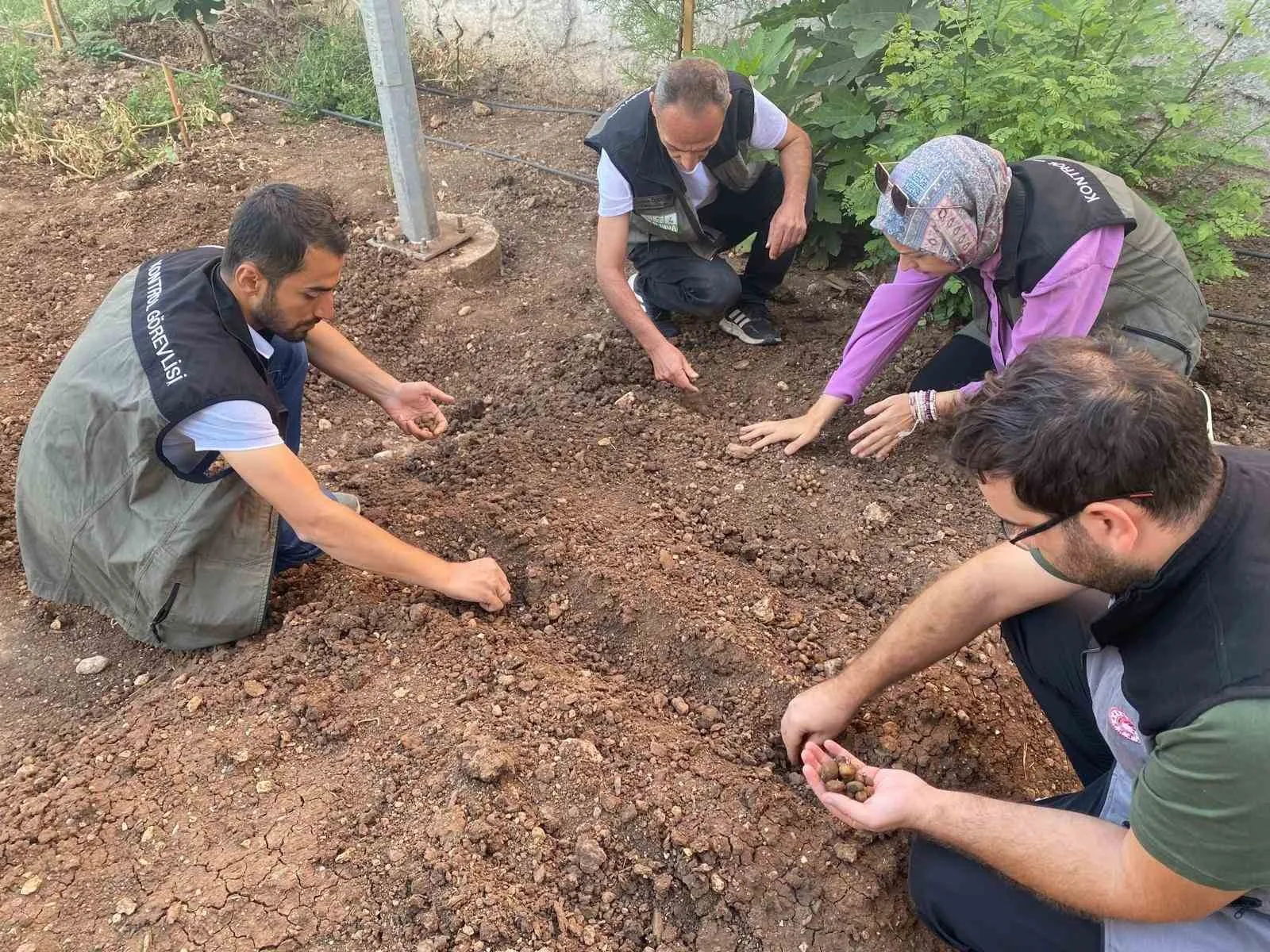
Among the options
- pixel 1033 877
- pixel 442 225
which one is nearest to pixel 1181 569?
pixel 1033 877

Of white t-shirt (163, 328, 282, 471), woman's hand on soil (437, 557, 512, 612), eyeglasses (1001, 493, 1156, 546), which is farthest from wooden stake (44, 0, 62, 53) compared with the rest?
eyeglasses (1001, 493, 1156, 546)

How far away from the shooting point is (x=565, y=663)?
7.48 ft

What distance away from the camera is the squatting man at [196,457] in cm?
199

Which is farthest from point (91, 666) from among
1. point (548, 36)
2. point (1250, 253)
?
point (548, 36)

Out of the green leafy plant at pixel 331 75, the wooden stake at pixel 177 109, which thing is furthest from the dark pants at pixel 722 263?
the wooden stake at pixel 177 109

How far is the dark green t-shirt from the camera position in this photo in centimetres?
115

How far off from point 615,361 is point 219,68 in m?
4.51

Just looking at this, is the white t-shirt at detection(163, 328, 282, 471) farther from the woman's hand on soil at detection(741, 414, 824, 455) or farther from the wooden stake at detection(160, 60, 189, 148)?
the wooden stake at detection(160, 60, 189, 148)

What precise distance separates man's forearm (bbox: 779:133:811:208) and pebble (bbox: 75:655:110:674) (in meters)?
2.77

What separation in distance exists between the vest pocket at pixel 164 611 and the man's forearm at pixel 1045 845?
1.83 meters

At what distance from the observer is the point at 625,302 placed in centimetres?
324

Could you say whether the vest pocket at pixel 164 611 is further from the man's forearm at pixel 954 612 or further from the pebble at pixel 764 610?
the man's forearm at pixel 954 612

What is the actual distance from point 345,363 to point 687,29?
2680mm

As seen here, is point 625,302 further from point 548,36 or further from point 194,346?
point 548,36
